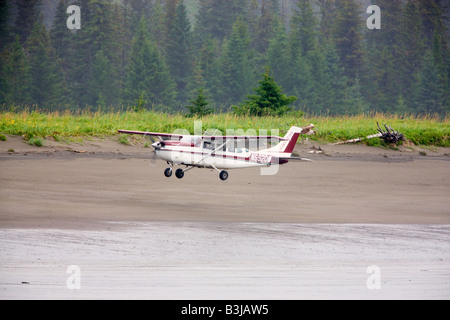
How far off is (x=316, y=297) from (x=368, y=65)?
78.6m

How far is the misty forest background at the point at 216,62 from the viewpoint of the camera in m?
70.8

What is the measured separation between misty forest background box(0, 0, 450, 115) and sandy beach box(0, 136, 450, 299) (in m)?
47.1

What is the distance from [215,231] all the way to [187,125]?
46.9 feet

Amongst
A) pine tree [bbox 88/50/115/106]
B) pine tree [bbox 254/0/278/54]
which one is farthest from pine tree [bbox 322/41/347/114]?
pine tree [bbox 88/50/115/106]

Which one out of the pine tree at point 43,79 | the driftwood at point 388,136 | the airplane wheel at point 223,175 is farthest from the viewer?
the pine tree at point 43,79

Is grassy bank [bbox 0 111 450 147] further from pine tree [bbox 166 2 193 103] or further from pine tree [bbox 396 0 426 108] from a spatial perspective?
pine tree [bbox 166 2 193 103]

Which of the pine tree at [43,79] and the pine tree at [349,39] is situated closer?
the pine tree at [43,79]

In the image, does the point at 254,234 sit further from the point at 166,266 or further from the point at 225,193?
the point at 225,193

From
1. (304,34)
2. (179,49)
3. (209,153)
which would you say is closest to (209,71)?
(179,49)

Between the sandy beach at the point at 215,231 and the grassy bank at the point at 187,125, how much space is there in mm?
2125

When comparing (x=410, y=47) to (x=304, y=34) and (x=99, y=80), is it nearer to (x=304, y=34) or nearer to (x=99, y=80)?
(x=304, y=34)

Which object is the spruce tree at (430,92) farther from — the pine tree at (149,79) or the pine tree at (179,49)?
the pine tree at (179,49)

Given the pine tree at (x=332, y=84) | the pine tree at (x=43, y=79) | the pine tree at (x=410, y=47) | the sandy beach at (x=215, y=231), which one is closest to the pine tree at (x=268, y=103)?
the sandy beach at (x=215, y=231)

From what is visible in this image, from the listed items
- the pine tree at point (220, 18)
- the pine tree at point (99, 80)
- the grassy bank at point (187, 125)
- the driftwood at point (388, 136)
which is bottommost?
the driftwood at point (388, 136)
